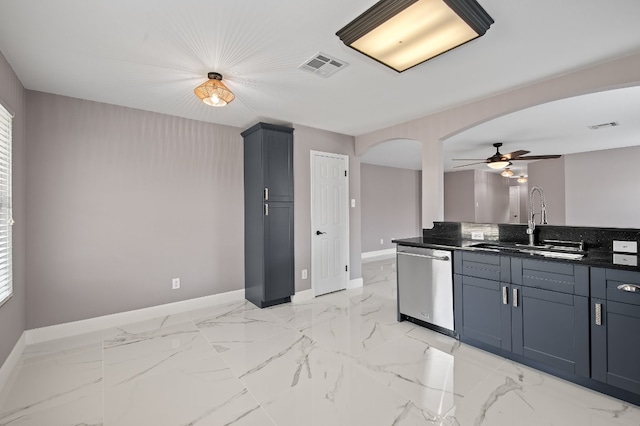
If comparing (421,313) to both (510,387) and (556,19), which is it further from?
(556,19)

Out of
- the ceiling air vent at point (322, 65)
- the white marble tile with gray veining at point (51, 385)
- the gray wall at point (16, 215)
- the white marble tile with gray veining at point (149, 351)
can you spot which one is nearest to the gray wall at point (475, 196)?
the ceiling air vent at point (322, 65)

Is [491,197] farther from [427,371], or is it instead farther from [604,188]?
[427,371]

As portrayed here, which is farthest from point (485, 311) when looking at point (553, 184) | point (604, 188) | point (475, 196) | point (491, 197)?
point (491, 197)

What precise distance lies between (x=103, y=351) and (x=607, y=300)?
13.0 ft

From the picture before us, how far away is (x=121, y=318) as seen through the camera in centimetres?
321

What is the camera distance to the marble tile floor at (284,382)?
5.83ft

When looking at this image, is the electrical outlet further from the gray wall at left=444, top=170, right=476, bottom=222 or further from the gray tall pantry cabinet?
the gray wall at left=444, top=170, right=476, bottom=222

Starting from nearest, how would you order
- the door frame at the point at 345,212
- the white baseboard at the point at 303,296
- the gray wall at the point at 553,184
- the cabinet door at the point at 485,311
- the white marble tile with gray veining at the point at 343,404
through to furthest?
the white marble tile with gray veining at the point at 343,404, the cabinet door at the point at 485,311, the white baseboard at the point at 303,296, the door frame at the point at 345,212, the gray wall at the point at 553,184

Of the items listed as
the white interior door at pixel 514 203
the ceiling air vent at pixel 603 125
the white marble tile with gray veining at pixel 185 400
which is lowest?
the white marble tile with gray veining at pixel 185 400

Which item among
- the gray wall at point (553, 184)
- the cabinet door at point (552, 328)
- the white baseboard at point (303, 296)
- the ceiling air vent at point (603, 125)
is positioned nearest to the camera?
the cabinet door at point (552, 328)

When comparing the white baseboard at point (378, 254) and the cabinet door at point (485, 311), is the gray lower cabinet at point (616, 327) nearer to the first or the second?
the cabinet door at point (485, 311)

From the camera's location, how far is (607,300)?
1.91 metres

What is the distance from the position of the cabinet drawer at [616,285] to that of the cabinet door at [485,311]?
56 centimetres

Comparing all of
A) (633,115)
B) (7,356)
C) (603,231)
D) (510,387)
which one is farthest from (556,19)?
(7,356)
